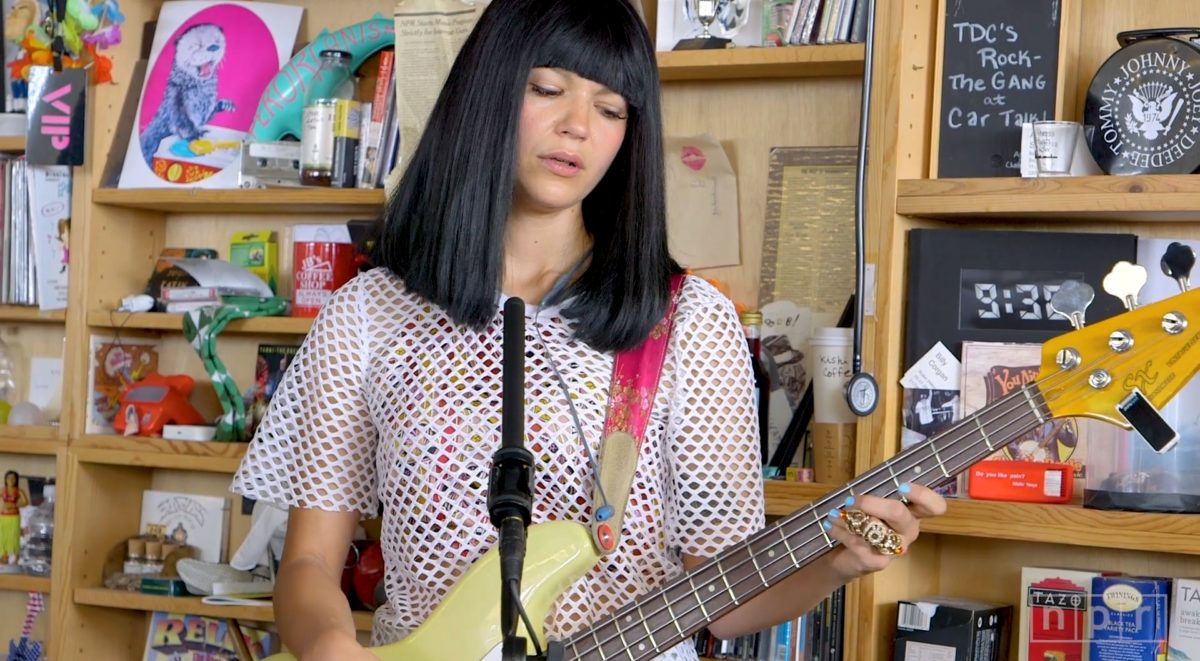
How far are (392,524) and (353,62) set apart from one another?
1.33 metres

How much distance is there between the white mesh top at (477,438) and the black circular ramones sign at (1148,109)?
0.77 metres

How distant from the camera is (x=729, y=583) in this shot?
1.42 meters

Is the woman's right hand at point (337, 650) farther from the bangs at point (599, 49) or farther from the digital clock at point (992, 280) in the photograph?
the digital clock at point (992, 280)

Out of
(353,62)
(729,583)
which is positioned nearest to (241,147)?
(353,62)

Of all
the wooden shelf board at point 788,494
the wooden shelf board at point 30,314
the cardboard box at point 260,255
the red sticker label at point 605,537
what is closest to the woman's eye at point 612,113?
the red sticker label at point 605,537

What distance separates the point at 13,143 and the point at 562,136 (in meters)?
1.71

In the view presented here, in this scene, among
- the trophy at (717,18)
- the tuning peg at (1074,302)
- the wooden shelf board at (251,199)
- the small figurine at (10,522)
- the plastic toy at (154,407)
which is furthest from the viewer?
the small figurine at (10,522)

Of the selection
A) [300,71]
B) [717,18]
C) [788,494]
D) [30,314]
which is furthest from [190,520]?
[717,18]

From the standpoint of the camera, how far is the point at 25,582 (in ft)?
9.21

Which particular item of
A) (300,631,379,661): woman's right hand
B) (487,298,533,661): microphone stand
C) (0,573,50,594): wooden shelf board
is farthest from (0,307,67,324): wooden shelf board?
(487,298,533,661): microphone stand

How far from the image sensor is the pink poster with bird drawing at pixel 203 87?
108 inches

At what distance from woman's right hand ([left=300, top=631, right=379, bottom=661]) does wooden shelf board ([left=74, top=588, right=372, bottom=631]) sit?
1.16 m

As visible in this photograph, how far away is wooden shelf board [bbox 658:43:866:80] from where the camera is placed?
2.23 m

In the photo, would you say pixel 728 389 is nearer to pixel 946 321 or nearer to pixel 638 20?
pixel 638 20
